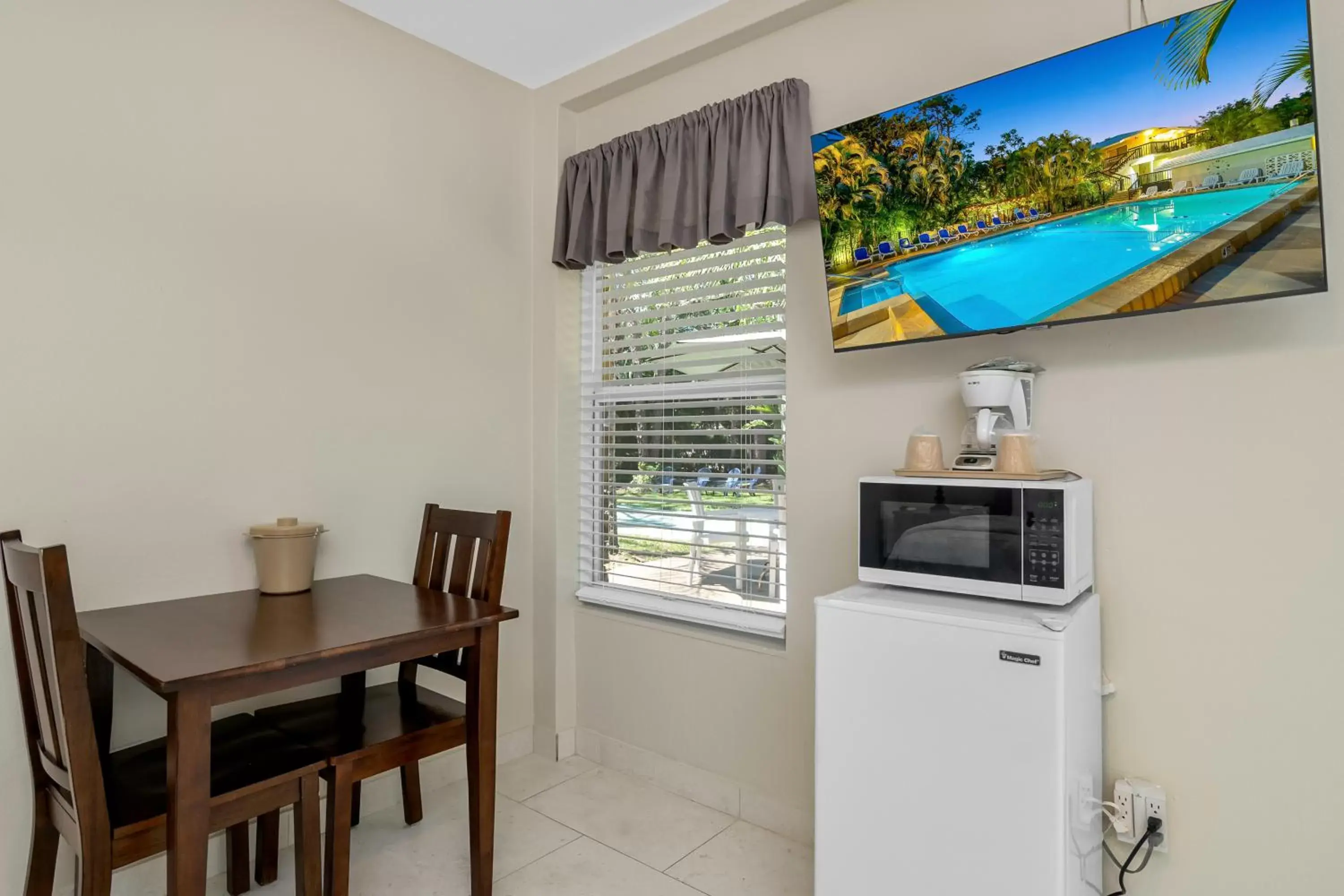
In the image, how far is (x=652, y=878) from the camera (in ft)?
7.37

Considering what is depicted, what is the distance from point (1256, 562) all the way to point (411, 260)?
259 centimetres

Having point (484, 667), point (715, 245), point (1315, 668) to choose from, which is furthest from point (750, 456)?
point (1315, 668)

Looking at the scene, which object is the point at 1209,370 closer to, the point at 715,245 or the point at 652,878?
the point at 715,245

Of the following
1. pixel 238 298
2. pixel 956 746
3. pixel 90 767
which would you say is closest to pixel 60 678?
pixel 90 767

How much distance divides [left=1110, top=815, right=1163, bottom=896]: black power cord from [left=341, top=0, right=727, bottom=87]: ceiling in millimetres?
2619

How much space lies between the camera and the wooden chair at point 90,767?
1468 millimetres

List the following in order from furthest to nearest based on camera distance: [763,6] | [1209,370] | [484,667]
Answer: [763,6]
[484,667]
[1209,370]

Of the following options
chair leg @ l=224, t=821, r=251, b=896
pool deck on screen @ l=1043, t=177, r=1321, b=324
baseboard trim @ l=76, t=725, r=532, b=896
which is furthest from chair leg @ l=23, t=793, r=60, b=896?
pool deck on screen @ l=1043, t=177, r=1321, b=324

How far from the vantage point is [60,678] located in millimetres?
1452

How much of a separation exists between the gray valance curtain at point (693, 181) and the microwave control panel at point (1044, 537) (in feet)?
3.73

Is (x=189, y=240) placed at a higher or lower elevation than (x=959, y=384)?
higher

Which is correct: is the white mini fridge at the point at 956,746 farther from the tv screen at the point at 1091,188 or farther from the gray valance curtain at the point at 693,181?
the gray valance curtain at the point at 693,181

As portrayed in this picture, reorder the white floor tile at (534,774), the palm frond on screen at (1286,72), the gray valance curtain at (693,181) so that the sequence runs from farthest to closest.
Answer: the white floor tile at (534,774) < the gray valance curtain at (693,181) < the palm frond on screen at (1286,72)

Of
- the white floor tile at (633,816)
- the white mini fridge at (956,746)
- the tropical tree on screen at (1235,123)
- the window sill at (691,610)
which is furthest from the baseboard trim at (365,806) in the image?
the tropical tree on screen at (1235,123)
